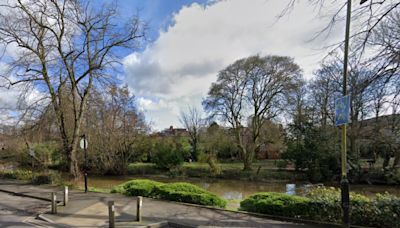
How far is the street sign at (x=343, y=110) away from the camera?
589cm

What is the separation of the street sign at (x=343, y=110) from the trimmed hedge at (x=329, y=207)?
9.12 ft

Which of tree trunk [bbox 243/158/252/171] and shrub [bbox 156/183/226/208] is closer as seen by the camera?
shrub [bbox 156/183/226/208]

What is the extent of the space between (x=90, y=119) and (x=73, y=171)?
7677 millimetres

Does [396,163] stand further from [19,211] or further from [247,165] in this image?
[19,211]

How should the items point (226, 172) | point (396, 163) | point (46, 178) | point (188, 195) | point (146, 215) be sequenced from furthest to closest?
point (226, 172) < point (396, 163) < point (46, 178) < point (188, 195) < point (146, 215)

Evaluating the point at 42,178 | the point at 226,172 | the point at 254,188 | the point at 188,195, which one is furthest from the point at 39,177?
the point at 226,172

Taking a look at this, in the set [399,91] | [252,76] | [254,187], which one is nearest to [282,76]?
[252,76]

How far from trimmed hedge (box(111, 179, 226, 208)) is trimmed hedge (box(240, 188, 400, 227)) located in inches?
55.8

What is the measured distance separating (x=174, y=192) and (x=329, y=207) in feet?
18.3

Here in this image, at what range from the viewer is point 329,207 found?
7.63 meters

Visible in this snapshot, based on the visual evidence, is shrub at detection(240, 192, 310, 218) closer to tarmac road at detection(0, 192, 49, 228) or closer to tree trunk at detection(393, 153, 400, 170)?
tarmac road at detection(0, 192, 49, 228)

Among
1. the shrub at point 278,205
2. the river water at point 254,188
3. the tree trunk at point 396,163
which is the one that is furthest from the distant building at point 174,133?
the shrub at point 278,205

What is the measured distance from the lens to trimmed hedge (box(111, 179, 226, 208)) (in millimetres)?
10312

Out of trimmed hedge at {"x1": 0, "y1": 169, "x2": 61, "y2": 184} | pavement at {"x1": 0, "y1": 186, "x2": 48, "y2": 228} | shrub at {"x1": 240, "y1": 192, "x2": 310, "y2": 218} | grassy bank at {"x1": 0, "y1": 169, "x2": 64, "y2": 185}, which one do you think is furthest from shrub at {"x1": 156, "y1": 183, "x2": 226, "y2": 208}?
trimmed hedge at {"x1": 0, "y1": 169, "x2": 61, "y2": 184}
